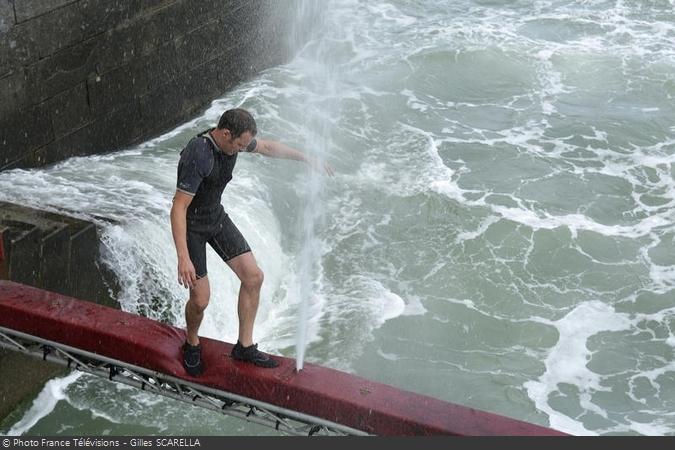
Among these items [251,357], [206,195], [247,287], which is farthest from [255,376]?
[206,195]

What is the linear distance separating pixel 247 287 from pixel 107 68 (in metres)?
5.59

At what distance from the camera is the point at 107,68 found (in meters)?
10.4

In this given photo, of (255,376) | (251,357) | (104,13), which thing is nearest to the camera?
(255,376)

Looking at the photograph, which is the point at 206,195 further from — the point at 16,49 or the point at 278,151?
the point at 16,49

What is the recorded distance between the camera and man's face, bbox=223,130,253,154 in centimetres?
523

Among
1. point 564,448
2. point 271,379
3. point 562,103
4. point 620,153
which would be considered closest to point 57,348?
point 271,379

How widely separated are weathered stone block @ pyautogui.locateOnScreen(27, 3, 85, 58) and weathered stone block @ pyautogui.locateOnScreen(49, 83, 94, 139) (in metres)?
0.49

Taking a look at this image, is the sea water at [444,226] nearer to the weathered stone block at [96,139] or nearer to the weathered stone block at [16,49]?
the weathered stone block at [96,139]

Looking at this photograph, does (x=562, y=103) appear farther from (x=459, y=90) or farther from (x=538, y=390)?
(x=538, y=390)

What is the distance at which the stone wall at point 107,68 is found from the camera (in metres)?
9.25

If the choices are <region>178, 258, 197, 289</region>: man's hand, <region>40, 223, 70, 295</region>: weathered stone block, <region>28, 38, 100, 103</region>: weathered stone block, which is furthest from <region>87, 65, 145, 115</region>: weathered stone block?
<region>178, 258, 197, 289</region>: man's hand

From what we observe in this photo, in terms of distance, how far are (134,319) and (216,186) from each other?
Result: 3.98ft

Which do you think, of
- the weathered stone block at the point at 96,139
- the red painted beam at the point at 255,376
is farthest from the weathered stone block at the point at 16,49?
the red painted beam at the point at 255,376

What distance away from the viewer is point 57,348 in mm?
6137
